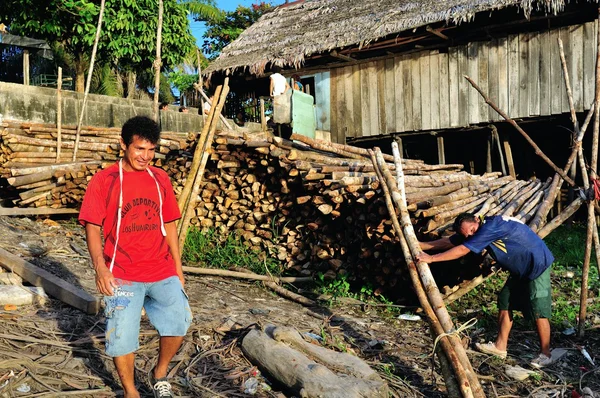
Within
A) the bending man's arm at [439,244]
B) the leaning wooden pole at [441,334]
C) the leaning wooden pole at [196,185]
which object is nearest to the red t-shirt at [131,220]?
the leaning wooden pole at [441,334]

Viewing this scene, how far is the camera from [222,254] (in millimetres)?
6832

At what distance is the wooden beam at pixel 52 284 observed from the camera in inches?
174

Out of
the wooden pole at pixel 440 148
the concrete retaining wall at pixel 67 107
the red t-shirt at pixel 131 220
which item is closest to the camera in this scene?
the red t-shirt at pixel 131 220

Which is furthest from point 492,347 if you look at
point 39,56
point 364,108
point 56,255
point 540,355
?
point 39,56

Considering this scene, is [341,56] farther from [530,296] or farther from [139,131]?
[139,131]

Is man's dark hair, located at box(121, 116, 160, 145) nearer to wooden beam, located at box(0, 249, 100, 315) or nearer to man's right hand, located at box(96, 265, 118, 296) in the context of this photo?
man's right hand, located at box(96, 265, 118, 296)

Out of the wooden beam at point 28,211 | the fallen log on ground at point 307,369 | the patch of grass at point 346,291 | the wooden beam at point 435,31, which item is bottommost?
the patch of grass at point 346,291

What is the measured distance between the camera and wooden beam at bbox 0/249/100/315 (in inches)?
174

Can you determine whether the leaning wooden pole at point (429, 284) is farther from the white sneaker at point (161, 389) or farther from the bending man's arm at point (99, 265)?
the bending man's arm at point (99, 265)

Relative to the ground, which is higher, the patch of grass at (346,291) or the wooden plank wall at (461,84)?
the wooden plank wall at (461,84)

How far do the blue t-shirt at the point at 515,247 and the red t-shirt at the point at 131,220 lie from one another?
104 inches

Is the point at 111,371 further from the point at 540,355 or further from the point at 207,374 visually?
the point at 540,355

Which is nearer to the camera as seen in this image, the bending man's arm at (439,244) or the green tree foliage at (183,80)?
the bending man's arm at (439,244)

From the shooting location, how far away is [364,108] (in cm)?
1248
